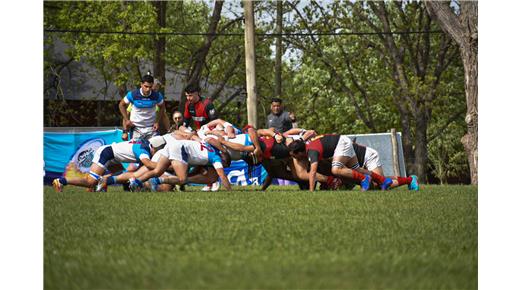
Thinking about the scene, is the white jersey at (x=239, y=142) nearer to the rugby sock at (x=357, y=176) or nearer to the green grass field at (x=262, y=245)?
the rugby sock at (x=357, y=176)

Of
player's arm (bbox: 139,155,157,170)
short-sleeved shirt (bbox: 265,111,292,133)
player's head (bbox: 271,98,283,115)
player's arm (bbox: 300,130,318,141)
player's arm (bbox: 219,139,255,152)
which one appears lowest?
player's arm (bbox: 139,155,157,170)

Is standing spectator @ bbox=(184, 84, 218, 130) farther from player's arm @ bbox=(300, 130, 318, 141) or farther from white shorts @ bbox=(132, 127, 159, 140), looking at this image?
player's arm @ bbox=(300, 130, 318, 141)

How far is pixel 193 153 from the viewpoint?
38.0 ft

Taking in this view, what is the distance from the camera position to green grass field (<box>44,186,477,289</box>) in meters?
4.13

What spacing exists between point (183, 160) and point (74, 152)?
24.6 feet

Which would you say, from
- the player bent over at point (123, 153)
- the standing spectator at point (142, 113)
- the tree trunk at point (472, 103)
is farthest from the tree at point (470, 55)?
the player bent over at point (123, 153)

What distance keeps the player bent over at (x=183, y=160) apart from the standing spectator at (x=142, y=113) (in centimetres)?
113

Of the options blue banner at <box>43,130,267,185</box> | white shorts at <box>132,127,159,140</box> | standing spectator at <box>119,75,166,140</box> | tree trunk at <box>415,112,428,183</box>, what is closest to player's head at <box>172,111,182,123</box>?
standing spectator at <box>119,75,166,140</box>

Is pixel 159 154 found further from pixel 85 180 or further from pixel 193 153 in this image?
pixel 85 180

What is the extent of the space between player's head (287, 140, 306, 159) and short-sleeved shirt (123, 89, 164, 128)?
2127 millimetres

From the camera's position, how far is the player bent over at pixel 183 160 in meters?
11.4

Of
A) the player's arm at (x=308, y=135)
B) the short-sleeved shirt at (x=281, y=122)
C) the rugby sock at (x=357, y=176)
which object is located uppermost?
the short-sleeved shirt at (x=281, y=122)

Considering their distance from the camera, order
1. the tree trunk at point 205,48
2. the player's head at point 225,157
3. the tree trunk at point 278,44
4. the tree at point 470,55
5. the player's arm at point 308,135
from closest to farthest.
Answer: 1. the player's head at point 225,157
2. the player's arm at point 308,135
3. the tree at point 470,55
4. the tree trunk at point 205,48
5. the tree trunk at point 278,44
